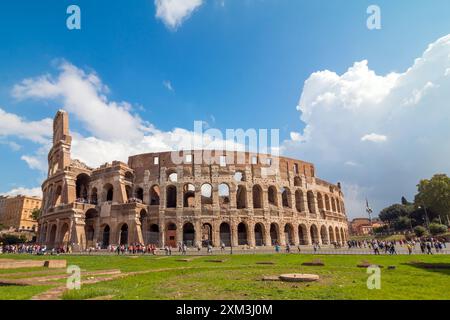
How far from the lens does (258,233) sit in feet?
144

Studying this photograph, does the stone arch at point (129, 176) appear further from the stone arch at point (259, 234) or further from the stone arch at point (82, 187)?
the stone arch at point (259, 234)

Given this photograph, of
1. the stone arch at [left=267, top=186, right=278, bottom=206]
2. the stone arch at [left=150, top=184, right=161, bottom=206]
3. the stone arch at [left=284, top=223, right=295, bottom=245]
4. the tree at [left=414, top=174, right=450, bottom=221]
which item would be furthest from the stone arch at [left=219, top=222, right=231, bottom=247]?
the tree at [left=414, top=174, right=450, bottom=221]

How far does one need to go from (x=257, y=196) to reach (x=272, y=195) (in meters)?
3.22

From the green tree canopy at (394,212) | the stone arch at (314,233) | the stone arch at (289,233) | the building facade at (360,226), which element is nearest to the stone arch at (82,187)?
the stone arch at (289,233)

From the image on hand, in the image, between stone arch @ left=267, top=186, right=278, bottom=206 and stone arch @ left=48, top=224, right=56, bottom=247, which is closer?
stone arch @ left=48, top=224, right=56, bottom=247

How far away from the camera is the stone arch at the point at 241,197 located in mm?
42906

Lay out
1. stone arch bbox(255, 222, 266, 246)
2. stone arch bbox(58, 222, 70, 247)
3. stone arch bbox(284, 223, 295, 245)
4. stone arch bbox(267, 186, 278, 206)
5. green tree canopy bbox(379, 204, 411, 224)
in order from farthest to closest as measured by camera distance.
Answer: green tree canopy bbox(379, 204, 411, 224)
stone arch bbox(267, 186, 278, 206)
stone arch bbox(284, 223, 295, 245)
stone arch bbox(255, 222, 266, 246)
stone arch bbox(58, 222, 70, 247)

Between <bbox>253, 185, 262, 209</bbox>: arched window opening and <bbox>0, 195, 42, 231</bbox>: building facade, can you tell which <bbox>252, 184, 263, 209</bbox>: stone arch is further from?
<bbox>0, 195, 42, 231</bbox>: building facade

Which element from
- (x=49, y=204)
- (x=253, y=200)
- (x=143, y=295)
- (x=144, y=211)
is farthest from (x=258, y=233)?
(x=143, y=295)

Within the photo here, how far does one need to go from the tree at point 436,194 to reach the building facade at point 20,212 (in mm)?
114362

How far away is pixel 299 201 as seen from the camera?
48469 mm

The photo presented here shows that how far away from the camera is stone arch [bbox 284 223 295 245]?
1749 inches

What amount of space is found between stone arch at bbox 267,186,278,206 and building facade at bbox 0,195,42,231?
87101mm

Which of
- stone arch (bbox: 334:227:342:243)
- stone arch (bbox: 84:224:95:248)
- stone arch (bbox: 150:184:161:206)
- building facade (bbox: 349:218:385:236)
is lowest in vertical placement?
stone arch (bbox: 334:227:342:243)
